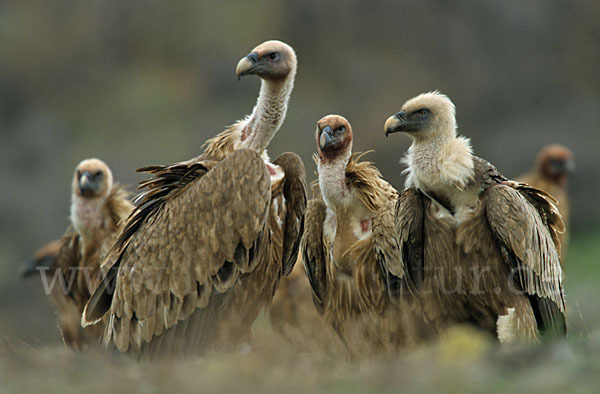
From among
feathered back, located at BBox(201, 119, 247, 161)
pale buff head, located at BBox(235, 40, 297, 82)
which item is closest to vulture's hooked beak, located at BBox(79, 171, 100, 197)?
feathered back, located at BBox(201, 119, 247, 161)

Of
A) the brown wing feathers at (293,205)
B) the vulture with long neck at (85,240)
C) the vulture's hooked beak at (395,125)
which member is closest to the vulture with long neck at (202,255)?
the brown wing feathers at (293,205)

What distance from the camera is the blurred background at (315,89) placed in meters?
14.4

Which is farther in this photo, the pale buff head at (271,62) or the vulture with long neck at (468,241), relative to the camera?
the pale buff head at (271,62)

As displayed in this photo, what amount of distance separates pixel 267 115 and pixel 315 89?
9609 mm

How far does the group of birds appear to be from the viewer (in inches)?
189

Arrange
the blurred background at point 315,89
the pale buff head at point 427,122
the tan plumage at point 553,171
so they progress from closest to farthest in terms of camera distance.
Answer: the pale buff head at point 427,122, the tan plumage at point 553,171, the blurred background at point 315,89

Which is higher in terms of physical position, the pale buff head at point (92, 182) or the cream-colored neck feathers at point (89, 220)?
the pale buff head at point (92, 182)

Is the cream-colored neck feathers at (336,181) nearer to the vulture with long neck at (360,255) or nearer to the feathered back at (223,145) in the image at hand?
the vulture with long neck at (360,255)

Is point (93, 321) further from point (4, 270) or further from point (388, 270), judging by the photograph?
point (4, 270)

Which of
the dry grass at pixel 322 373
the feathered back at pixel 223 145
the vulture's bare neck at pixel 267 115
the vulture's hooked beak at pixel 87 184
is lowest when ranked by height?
the dry grass at pixel 322 373

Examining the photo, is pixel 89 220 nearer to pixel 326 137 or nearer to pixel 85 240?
pixel 85 240

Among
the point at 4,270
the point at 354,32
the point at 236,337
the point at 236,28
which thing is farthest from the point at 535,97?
the point at 236,337

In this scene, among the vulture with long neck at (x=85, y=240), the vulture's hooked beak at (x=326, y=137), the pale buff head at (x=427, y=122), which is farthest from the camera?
the vulture with long neck at (x=85, y=240)

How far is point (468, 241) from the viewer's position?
4895 mm
